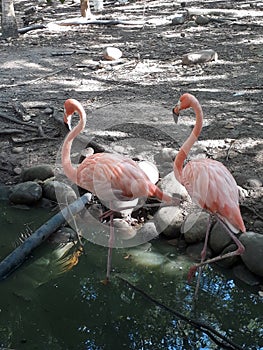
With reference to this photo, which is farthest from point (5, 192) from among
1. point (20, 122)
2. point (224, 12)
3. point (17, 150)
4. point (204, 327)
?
point (224, 12)

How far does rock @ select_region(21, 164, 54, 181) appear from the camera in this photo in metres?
5.29

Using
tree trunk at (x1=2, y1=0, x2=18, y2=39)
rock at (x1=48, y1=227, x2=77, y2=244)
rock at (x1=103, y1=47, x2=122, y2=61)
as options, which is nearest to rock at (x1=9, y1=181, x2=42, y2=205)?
rock at (x1=48, y1=227, x2=77, y2=244)

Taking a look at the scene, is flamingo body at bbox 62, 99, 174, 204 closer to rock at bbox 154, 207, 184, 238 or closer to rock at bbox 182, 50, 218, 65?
rock at bbox 154, 207, 184, 238

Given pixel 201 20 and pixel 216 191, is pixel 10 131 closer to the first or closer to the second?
pixel 216 191

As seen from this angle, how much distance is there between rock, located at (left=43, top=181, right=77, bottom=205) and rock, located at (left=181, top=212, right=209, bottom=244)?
1.08 m

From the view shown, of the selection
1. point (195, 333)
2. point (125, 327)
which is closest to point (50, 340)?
point (125, 327)

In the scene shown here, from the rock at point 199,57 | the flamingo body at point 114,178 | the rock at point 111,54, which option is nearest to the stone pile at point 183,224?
the flamingo body at point 114,178

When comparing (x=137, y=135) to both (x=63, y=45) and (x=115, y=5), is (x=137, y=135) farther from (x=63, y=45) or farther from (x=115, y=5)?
(x=115, y=5)

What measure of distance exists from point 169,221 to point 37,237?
1.07 metres

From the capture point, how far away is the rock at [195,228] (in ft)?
14.5

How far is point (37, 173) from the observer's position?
17.4 ft

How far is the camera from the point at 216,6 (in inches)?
489

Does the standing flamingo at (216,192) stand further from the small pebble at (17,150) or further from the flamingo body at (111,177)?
the small pebble at (17,150)

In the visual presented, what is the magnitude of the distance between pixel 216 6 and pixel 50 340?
10.4 metres
